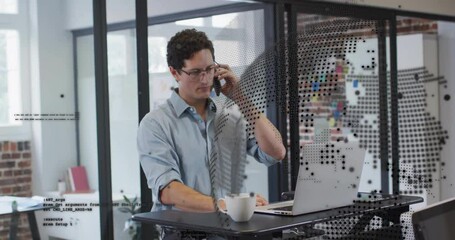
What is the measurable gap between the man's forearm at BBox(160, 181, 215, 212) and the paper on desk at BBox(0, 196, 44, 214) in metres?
1.35

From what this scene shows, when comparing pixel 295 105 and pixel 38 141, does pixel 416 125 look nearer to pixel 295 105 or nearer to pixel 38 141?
pixel 295 105

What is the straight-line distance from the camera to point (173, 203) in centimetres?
124

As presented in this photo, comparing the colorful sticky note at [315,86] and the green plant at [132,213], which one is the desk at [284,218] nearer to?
the colorful sticky note at [315,86]

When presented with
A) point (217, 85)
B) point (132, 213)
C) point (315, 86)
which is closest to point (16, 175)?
point (132, 213)

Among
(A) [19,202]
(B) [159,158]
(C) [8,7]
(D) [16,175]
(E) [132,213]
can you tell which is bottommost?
(E) [132,213]

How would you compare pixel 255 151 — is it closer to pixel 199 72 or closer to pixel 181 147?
pixel 199 72

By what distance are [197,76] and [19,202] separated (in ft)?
6.05

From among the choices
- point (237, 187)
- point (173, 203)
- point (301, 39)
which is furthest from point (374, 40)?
point (173, 203)

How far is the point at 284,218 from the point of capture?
1348 millimetres

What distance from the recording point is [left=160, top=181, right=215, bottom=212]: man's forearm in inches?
37.6

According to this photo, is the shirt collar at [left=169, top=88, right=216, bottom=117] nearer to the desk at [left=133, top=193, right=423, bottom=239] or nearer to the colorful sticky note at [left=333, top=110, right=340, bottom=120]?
the desk at [left=133, top=193, right=423, bottom=239]

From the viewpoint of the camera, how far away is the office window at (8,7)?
2.50 m

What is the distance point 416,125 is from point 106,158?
2224mm

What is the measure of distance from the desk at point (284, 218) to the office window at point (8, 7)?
1.48 meters
